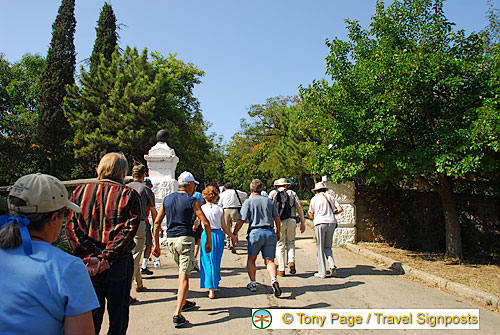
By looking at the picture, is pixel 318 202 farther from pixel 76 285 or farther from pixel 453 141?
pixel 76 285

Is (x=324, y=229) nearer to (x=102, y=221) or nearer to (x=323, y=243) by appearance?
(x=323, y=243)

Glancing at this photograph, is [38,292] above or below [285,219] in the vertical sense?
below

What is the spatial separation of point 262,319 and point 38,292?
3.60m

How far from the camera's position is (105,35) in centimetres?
2655

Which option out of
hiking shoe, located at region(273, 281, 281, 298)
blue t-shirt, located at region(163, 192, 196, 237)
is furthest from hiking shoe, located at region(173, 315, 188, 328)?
hiking shoe, located at region(273, 281, 281, 298)

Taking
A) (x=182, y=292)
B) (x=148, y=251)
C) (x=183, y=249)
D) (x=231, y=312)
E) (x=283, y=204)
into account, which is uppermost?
(x=283, y=204)

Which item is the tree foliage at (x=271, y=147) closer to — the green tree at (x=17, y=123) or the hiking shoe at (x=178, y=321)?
the hiking shoe at (x=178, y=321)

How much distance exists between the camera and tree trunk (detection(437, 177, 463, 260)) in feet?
30.1

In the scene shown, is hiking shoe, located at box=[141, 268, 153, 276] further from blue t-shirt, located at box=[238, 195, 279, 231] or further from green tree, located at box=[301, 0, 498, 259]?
green tree, located at box=[301, 0, 498, 259]

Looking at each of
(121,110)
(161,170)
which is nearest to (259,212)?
(161,170)

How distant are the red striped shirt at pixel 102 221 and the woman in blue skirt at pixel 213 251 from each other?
2460mm

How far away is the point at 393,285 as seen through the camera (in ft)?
22.1

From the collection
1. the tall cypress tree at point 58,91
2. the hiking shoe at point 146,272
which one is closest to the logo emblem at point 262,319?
the hiking shoe at point 146,272

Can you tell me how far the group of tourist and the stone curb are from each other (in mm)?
1586
